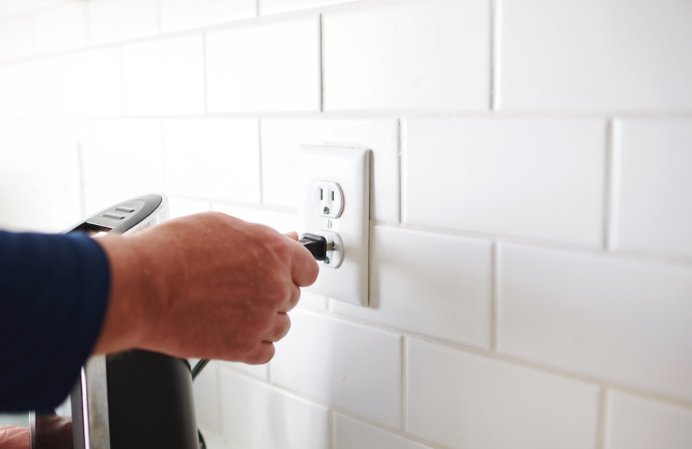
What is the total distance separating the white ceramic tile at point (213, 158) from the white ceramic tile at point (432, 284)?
0.59ft

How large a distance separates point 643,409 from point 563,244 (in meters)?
0.12

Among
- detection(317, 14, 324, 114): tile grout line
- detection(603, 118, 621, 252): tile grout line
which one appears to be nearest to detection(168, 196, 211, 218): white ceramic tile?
detection(317, 14, 324, 114): tile grout line

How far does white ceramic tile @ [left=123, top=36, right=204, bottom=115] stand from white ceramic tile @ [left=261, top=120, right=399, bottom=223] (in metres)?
0.13

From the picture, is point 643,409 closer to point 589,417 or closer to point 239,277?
point 589,417

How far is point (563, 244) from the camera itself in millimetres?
421

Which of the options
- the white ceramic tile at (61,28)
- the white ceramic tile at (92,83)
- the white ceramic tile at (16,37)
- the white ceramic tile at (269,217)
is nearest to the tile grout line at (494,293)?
the white ceramic tile at (269,217)

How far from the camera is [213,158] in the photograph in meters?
0.68

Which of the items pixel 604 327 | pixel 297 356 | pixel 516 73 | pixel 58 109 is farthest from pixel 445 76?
pixel 58 109

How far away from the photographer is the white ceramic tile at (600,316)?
38 centimetres

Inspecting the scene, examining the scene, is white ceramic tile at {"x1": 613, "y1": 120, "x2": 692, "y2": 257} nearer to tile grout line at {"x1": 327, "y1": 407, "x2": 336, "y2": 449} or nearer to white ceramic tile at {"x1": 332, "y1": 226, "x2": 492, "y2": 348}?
white ceramic tile at {"x1": 332, "y1": 226, "x2": 492, "y2": 348}

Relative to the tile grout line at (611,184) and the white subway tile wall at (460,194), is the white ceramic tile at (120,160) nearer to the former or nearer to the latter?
the white subway tile wall at (460,194)

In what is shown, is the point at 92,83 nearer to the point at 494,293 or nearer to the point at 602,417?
the point at 494,293

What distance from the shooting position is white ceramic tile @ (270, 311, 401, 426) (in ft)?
1.79

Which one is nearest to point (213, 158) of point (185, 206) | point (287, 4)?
point (185, 206)
